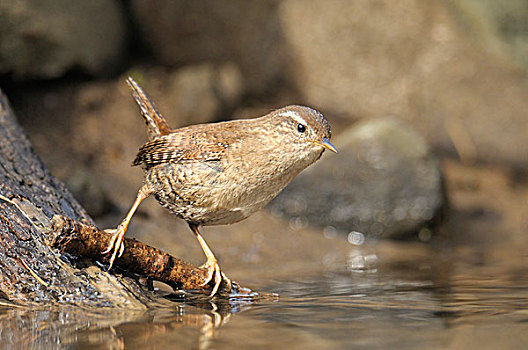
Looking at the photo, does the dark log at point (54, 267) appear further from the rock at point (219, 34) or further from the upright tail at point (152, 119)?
the rock at point (219, 34)

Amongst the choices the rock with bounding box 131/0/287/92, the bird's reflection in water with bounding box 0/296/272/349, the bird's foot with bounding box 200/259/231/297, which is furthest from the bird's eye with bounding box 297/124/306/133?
the rock with bounding box 131/0/287/92

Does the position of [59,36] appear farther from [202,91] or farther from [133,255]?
[133,255]

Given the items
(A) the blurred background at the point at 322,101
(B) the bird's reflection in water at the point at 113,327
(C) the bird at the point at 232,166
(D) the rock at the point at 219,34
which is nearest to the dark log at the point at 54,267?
(B) the bird's reflection in water at the point at 113,327

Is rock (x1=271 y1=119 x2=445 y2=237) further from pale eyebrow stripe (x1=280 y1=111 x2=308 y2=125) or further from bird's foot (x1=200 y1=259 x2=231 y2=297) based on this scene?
bird's foot (x1=200 y1=259 x2=231 y2=297)

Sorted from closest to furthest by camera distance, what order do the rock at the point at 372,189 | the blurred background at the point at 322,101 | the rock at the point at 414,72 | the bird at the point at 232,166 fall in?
the bird at the point at 232,166, the blurred background at the point at 322,101, the rock at the point at 372,189, the rock at the point at 414,72

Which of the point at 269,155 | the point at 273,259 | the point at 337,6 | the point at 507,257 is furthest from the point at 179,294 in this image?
the point at 337,6

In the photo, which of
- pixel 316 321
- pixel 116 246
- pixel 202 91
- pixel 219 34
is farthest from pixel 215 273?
pixel 219 34
